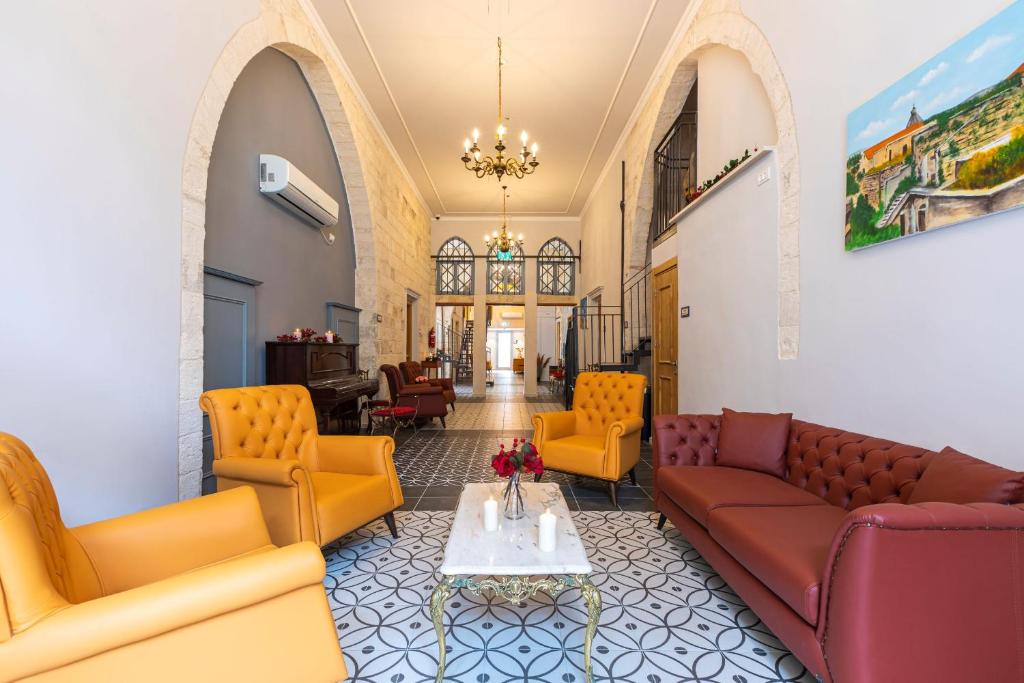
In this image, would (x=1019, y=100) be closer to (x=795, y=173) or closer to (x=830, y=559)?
(x=795, y=173)

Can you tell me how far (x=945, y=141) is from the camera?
207cm

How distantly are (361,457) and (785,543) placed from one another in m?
2.43

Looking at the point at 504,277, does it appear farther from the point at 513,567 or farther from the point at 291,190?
the point at 513,567

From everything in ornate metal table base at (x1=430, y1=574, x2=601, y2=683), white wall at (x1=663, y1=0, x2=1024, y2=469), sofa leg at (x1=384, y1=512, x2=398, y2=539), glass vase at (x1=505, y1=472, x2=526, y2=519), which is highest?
white wall at (x1=663, y1=0, x2=1024, y2=469)

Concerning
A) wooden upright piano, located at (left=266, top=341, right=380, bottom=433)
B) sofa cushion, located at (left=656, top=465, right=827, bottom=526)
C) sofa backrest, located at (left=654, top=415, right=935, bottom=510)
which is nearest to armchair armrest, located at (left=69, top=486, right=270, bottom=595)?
sofa cushion, located at (left=656, top=465, right=827, bottom=526)

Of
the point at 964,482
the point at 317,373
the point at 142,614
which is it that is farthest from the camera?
the point at 317,373

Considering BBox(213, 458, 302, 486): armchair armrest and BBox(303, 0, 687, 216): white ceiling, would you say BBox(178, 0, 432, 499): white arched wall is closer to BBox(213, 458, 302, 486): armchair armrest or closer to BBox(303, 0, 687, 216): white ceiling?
BBox(303, 0, 687, 216): white ceiling

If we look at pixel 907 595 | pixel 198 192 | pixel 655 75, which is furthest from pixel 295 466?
pixel 655 75

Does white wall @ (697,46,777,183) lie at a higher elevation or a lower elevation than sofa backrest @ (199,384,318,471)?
higher

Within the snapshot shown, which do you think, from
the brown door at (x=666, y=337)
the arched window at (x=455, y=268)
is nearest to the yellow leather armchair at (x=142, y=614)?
the brown door at (x=666, y=337)

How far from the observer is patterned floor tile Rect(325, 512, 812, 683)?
1.87 meters

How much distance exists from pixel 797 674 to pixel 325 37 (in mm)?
6766

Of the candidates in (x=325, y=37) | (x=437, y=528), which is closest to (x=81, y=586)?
(x=437, y=528)

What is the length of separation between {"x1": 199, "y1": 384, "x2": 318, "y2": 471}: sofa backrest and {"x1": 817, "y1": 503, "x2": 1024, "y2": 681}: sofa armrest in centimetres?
252
